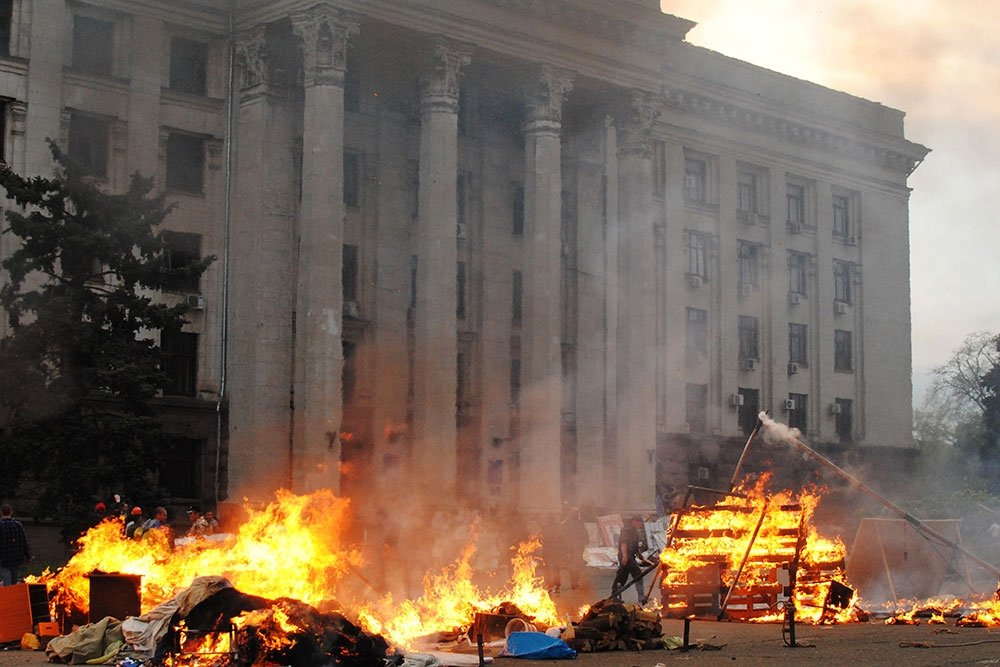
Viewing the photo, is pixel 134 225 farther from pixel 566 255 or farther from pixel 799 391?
pixel 799 391

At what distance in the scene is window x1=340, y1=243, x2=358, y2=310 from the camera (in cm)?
3966

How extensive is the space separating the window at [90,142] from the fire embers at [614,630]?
867 inches

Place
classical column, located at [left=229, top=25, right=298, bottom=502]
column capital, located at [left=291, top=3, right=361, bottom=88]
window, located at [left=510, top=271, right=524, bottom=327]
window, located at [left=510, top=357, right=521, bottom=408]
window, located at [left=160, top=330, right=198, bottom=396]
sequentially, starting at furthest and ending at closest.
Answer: window, located at [left=510, top=271, right=524, bottom=327] → window, located at [left=510, top=357, right=521, bottom=408] → window, located at [left=160, top=330, right=198, bottom=396] → classical column, located at [left=229, top=25, right=298, bottom=502] → column capital, located at [left=291, top=3, right=361, bottom=88]

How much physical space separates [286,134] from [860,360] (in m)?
30.0

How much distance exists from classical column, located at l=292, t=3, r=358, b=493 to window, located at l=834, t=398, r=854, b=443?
28.6 m

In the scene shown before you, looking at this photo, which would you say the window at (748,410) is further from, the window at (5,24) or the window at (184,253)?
the window at (5,24)

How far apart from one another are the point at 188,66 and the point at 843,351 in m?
31.2

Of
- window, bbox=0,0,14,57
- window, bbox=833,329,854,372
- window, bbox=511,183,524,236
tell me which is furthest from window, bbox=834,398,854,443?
window, bbox=0,0,14,57

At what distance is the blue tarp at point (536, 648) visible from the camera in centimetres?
1703

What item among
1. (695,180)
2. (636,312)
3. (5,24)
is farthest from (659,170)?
(5,24)

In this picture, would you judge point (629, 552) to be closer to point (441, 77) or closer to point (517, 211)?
point (441, 77)

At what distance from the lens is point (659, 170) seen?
165ft

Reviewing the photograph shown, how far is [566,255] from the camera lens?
1735 inches

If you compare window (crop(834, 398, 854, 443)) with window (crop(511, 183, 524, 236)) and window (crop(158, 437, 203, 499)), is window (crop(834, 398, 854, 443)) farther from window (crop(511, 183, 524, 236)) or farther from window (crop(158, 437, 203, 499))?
window (crop(158, 437, 203, 499))
